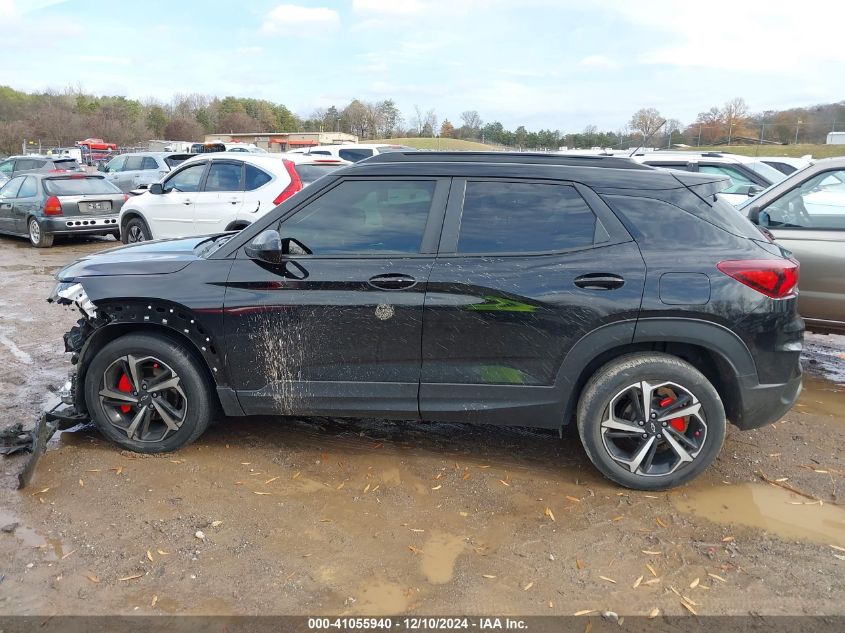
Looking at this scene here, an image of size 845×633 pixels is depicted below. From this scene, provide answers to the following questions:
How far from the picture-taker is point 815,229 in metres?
5.45

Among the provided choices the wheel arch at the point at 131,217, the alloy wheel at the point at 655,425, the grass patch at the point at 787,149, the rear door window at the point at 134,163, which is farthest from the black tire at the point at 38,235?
the grass patch at the point at 787,149

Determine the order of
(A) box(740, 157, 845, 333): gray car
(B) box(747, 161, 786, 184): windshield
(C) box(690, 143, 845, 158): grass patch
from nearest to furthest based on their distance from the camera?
(A) box(740, 157, 845, 333): gray car → (B) box(747, 161, 786, 184): windshield → (C) box(690, 143, 845, 158): grass patch

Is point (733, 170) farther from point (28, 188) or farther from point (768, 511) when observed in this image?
point (28, 188)

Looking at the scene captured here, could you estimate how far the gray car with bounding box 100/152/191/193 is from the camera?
66.0 feet

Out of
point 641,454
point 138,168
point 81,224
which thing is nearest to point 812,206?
point 641,454

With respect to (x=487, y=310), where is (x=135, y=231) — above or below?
below

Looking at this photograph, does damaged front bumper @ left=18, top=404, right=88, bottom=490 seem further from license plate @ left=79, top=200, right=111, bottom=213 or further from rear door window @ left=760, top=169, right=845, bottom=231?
license plate @ left=79, top=200, right=111, bottom=213

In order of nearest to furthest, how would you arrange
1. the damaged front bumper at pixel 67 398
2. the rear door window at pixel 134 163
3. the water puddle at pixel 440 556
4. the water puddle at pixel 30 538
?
the water puddle at pixel 440 556, the water puddle at pixel 30 538, the damaged front bumper at pixel 67 398, the rear door window at pixel 134 163

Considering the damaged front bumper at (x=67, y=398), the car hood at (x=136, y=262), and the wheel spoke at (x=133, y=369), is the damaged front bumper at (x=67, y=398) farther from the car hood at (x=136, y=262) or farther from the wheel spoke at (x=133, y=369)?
the wheel spoke at (x=133, y=369)

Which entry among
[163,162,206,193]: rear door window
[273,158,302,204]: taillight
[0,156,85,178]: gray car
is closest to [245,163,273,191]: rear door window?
[273,158,302,204]: taillight

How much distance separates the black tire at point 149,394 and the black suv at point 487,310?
14 millimetres

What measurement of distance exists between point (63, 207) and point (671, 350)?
13004 mm

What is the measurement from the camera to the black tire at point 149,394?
3.99 meters

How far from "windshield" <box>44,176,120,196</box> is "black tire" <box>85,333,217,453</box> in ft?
36.3
